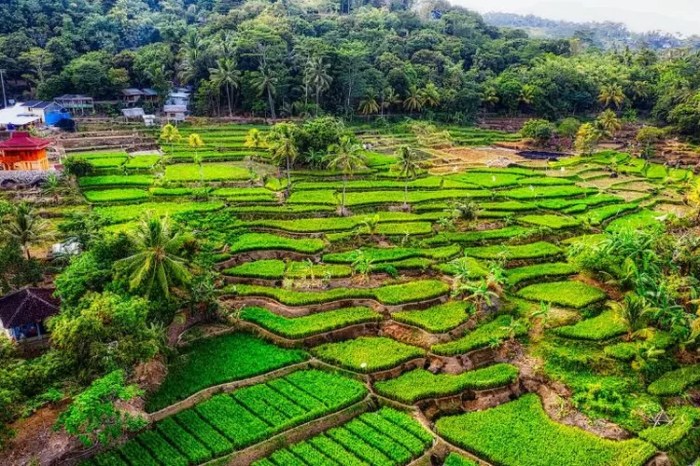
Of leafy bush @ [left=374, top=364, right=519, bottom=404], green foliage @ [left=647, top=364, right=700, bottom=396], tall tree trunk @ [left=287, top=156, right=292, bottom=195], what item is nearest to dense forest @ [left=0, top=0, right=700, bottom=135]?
tall tree trunk @ [left=287, top=156, right=292, bottom=195]

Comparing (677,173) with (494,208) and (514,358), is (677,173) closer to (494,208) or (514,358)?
(494,208)

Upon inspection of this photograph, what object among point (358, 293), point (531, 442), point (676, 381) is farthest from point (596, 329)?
point (358, 293)

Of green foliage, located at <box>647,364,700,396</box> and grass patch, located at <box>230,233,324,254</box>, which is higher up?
grass patch, located at <box>230,233,324,254</box>

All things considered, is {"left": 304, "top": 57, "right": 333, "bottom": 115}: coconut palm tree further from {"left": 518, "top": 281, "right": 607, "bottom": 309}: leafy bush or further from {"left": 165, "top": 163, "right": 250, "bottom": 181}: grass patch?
{"left": 518, "top": 281, "right": 607, "bottom": 309}: leafy bush

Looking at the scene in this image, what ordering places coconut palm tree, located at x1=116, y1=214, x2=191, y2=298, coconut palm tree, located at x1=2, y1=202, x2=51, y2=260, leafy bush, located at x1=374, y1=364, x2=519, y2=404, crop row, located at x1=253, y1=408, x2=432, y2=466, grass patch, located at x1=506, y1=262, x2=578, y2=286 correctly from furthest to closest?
grass patch, located at x1=506, y1=262, x2=578, y2=286
coconut palm tree, located at x1=2, y1=202, x2=51, y2=260
coconut palm tree, located at x1=116, y1=214, x2=191, y2=298
leafy bush, located at x1=374, y1=364, x2=519, y2=404
crop row, located at x1=253, y1=408, x2=432, y2=466

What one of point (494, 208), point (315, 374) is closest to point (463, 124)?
point (494, 208)

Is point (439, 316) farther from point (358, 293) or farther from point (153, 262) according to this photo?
point (153, 262)

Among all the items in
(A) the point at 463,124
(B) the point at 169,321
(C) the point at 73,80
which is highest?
(C) the point at 73,80
